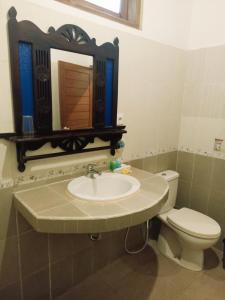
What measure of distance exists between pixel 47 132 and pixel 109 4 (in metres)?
1.05

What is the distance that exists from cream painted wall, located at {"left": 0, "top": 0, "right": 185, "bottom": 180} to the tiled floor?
Answer: 93 centimetres

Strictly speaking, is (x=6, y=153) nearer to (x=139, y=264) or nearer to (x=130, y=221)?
(x=130, y=221)

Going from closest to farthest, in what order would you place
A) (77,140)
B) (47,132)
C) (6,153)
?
(6,153)
(47,132)
(77,140)

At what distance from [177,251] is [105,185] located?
1016mm

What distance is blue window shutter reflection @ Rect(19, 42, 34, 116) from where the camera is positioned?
45.2 inches

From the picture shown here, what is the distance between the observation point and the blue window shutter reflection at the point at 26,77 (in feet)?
3.76

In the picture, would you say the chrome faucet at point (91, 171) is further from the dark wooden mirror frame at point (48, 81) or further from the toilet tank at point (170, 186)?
the toilet tank at point (170, 186)

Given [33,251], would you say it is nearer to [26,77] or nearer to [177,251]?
[26,77]

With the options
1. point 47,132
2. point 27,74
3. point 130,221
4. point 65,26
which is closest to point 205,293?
point 130,221

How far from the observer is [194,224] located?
1791 millimetres

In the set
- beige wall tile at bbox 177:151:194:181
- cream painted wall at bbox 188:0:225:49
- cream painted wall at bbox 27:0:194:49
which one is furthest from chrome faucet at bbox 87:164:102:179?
cream painted wall at bbox 188:0:225:49

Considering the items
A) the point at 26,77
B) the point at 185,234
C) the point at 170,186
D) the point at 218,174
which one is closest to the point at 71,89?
the point at 26,77

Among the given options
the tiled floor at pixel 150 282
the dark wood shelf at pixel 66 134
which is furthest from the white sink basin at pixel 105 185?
the tiled floor at pixel 150 282

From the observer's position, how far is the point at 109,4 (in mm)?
1594
